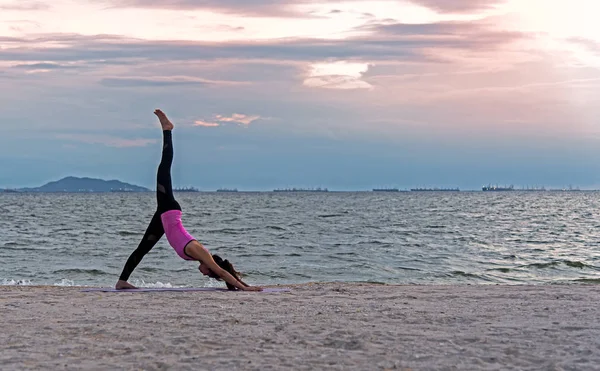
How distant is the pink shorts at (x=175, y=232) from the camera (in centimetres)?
1108

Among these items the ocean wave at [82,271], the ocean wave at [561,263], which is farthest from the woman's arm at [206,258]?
the ocean wave at [561,263]

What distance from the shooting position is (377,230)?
41031mm

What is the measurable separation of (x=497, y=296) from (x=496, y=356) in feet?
15.0

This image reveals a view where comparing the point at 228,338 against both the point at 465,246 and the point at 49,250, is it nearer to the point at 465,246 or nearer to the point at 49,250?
the point at 49,250

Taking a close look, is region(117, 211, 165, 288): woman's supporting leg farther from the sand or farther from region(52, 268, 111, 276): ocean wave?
region(52, 268, 111, 276): ocean wave

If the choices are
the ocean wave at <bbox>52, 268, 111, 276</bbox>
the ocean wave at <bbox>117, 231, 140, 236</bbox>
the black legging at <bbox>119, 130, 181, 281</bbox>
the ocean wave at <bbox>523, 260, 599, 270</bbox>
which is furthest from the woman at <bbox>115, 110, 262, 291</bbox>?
the ocean wave at <bbox>117, 231, 140, 236</bbox>

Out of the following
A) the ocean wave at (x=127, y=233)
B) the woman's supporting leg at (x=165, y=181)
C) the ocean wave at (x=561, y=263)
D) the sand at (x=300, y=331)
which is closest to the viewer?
the sand at (x=300, y=331)

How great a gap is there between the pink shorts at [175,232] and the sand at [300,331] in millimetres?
675

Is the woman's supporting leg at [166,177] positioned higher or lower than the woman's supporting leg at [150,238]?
higher

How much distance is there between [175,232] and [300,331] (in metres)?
3.96

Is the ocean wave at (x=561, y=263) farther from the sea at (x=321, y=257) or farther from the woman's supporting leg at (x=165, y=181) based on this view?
the woman's supporting leg at (x=165, y=181)

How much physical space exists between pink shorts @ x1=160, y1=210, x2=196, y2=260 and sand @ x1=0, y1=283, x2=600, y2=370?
675 mm

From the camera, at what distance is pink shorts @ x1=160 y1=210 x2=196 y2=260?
436 inches

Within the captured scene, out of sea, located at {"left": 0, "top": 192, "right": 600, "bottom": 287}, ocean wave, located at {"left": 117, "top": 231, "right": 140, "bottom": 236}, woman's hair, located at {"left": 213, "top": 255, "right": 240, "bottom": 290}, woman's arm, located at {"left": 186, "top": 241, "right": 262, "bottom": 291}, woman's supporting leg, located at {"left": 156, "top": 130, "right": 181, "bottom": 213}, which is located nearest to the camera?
Answer: woman's arm, located at {"left": 186, "top": 241, "right": 262, "bottom": 291}
